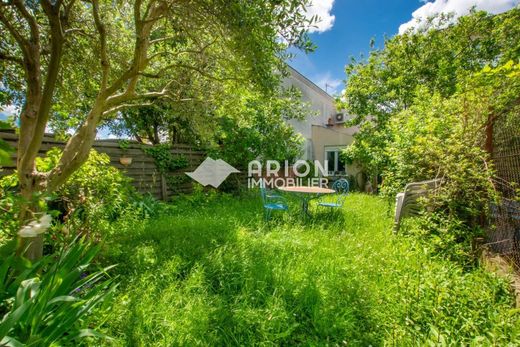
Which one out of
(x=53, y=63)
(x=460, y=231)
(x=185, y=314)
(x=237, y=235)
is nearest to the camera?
(x=53, y=63)

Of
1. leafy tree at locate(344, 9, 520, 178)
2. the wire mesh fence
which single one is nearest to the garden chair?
the wire mesh fence

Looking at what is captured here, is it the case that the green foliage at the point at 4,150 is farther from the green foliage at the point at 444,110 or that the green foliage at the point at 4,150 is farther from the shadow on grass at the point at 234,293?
the green foliage at the point at 444,110

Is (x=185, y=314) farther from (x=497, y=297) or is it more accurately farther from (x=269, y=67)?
(x=497, y=297)

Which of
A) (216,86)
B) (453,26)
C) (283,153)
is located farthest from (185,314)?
(453,26)

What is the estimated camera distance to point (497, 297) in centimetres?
226

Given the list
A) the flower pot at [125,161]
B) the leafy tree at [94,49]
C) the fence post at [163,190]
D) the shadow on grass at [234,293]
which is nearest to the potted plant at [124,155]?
the flower pot at [125,161]

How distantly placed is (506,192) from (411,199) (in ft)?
3.67

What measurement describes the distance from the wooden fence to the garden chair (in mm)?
4916

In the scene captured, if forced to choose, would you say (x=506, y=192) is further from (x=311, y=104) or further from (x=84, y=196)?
(x=311, y=104)

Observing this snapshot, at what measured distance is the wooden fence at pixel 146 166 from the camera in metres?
5.26

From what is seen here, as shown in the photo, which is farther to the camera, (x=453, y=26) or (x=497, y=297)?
(x=453, y=26)

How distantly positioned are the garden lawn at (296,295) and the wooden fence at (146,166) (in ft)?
8.44

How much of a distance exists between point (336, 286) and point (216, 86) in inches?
145

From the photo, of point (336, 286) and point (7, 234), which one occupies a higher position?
point (7, 234)
